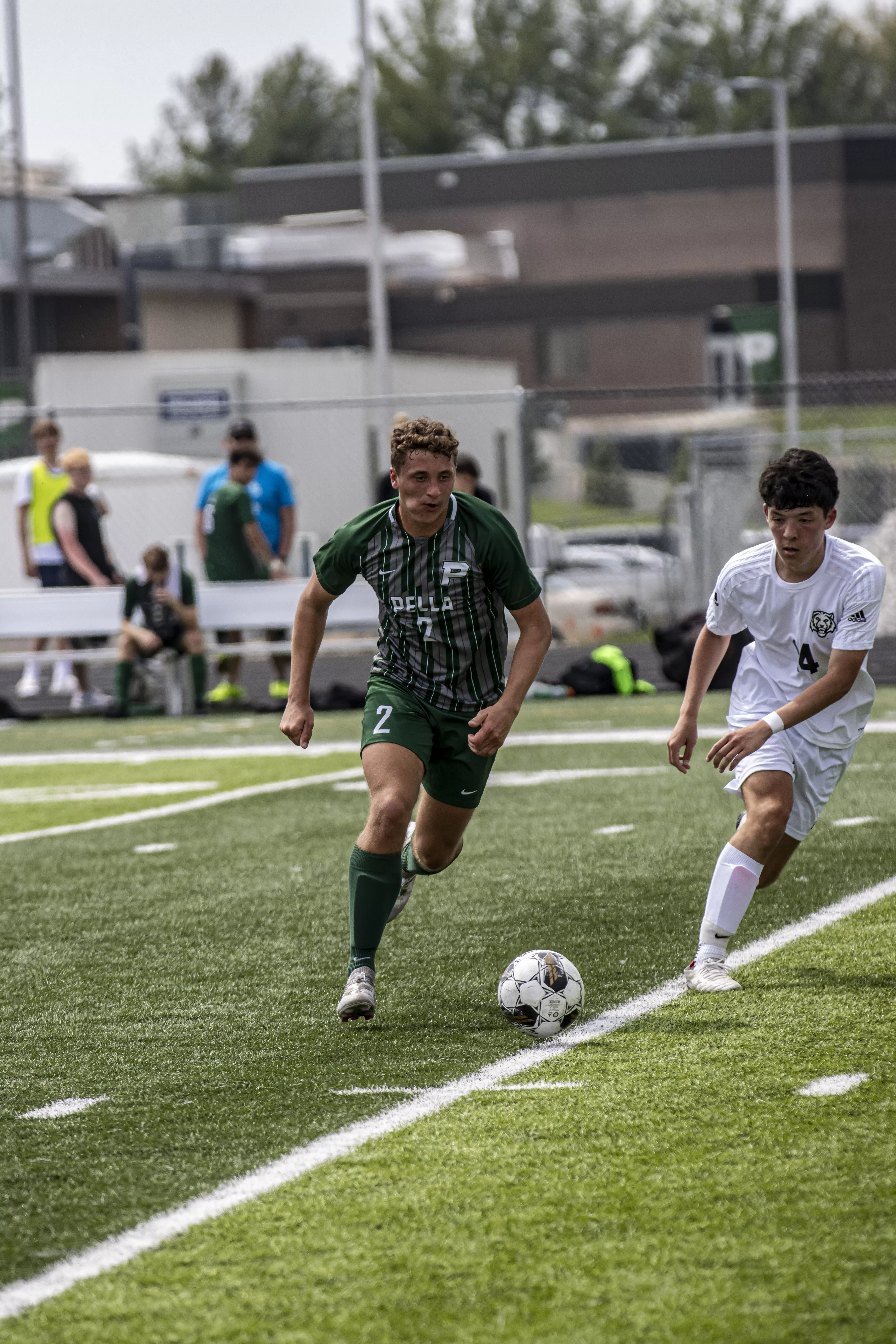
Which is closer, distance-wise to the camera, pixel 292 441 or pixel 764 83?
pixel 292 441

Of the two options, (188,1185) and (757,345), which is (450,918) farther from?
(757,345)

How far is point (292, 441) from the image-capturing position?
24.0 meters

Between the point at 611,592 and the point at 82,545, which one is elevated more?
the point at 82,545

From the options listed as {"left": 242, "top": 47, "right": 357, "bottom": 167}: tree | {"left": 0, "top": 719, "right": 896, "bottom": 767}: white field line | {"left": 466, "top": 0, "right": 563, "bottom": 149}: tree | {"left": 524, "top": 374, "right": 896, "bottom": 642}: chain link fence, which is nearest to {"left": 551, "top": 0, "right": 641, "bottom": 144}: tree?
{"left": 466, "top": 0, "right": 563, "bottom": 149}: tree

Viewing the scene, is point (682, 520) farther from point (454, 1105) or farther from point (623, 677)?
point (454, 1105)

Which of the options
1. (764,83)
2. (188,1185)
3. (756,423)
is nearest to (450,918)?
(188,1185)

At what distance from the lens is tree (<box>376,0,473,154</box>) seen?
7212 centimetres

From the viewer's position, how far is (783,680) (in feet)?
19.3

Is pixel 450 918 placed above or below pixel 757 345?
below

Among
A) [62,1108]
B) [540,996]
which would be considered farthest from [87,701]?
[62,1108]

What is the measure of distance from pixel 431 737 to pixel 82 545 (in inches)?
414

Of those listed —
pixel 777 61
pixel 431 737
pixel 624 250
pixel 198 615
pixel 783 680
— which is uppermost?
pixel 777 61

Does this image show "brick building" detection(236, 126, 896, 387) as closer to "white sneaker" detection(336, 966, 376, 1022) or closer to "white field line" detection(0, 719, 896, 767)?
"white field line" detection(0, 719, 896, 767)

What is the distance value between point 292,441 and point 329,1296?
21.2m
